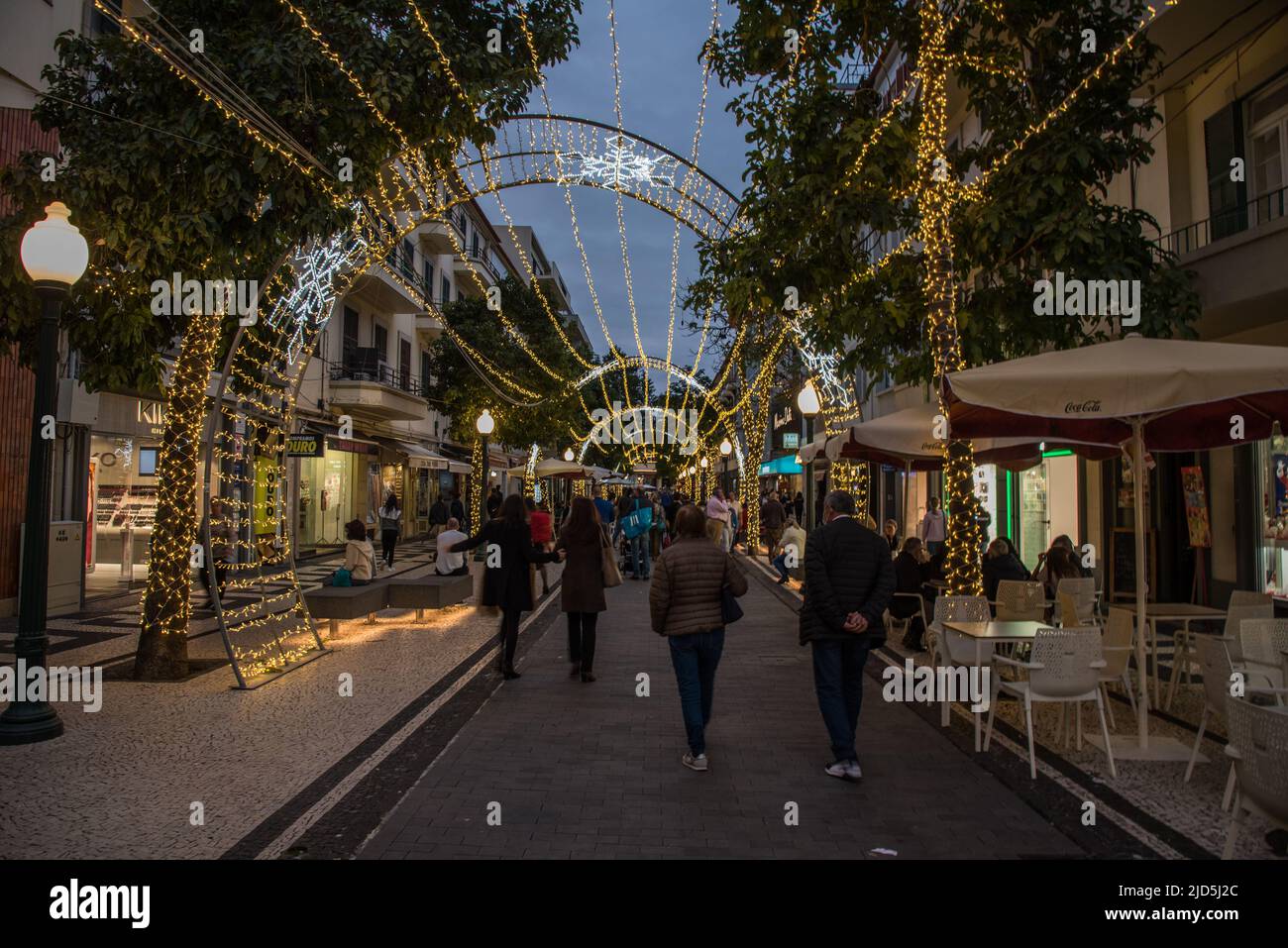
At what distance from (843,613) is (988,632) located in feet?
4.66

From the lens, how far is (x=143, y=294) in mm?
8219

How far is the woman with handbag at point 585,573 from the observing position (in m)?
8.33

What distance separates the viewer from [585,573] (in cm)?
835

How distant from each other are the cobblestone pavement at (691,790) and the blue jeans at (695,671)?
26 cm

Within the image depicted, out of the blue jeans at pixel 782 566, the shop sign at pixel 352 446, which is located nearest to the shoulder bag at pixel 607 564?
the blue jeans at pixel 782 566

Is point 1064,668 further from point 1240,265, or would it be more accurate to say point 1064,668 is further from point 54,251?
point 54,251

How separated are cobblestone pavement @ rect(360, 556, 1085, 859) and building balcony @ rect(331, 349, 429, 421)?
18.7 metres

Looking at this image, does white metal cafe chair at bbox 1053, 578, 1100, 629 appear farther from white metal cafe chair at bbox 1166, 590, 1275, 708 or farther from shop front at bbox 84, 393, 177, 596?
shop front at bbox 84, 393, 177, 596

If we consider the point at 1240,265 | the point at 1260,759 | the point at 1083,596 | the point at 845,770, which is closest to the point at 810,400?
the point at 1240,265

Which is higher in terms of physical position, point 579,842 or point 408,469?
point 408,469

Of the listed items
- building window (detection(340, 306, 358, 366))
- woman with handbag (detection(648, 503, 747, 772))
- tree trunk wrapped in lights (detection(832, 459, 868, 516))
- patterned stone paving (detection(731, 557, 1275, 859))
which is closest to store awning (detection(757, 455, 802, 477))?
building window (detection(340, 306, 358, 366))
